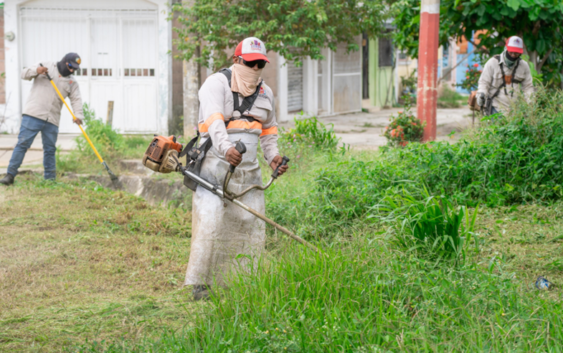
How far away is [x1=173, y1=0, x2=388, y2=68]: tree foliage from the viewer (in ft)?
34.9

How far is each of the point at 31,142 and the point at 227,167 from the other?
16.2 ft

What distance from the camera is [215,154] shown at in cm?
478

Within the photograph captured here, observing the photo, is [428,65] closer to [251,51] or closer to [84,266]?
[251,51]

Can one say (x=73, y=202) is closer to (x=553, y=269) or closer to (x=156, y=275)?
(x=156, y=275)

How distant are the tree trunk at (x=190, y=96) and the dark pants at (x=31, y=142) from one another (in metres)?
3.08

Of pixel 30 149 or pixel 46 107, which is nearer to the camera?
pixel 46 107

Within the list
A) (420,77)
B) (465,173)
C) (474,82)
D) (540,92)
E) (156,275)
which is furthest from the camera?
(474,82)

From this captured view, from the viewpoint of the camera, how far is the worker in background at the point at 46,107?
8555mm

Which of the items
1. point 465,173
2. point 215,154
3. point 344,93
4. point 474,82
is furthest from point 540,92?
point 344,93

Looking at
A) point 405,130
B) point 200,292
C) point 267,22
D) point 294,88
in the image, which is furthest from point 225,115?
point 294,88

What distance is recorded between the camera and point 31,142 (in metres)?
8.71

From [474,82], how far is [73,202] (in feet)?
32.6

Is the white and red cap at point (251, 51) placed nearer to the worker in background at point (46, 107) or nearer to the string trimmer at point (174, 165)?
the string trimmer at point (174, 165)

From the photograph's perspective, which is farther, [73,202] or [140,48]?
[140,48]
